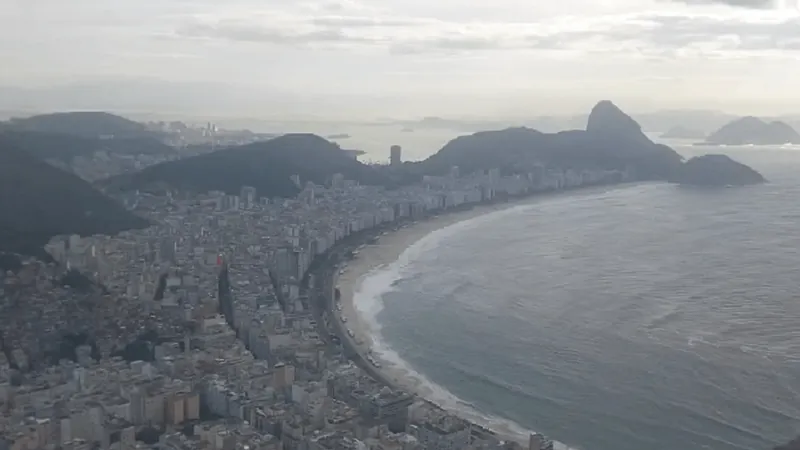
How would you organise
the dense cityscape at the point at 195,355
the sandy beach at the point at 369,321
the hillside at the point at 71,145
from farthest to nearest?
the hillside at the point at 71,145 < the sandy beach at the point at 369,321 < the dense cityscape at the point at 195,355

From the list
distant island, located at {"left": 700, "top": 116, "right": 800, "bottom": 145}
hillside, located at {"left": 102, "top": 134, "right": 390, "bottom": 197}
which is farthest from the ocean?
distant island, located at {"left": 700, "top": 116, "right": 800, "bottom": 145}

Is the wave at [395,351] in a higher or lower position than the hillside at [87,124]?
lower

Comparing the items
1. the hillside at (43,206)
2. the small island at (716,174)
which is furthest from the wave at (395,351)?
the small island at (716,174)

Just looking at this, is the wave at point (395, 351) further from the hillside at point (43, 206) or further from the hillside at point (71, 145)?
the hillside at point (71, 145)

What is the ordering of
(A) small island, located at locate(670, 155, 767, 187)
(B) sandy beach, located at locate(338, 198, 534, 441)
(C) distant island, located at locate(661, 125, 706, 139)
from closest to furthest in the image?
(B) sandy beach, located at locate(338, 198, 534, 441)
(A) small island, located at locate(670, 155, 767, 187)
(C) distant island, located at locate(661, 125, 706, 139)

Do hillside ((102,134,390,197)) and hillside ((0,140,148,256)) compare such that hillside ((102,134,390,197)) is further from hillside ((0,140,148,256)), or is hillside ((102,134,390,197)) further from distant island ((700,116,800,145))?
distant island ((700,116,800,145))

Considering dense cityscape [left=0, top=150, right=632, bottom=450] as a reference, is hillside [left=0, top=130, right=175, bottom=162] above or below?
above

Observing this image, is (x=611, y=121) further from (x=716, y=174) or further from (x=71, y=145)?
(x=71, y=145)
